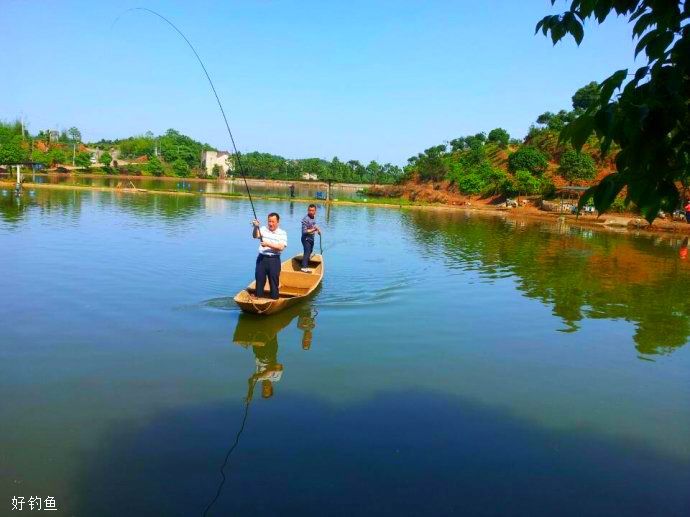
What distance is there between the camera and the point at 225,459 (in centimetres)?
475

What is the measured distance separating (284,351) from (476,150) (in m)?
60.3

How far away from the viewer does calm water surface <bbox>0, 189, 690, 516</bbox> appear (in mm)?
4410

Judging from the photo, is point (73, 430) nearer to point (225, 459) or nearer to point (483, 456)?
point (225, 459)

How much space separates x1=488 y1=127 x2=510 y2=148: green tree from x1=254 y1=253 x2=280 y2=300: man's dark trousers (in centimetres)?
6369

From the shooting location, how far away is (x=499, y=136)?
70688 mm

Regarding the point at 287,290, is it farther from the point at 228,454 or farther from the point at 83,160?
the point at 83,160

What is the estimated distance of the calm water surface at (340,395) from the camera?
4.41m

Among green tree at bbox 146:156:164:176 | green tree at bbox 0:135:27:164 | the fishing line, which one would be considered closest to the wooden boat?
the fishing line

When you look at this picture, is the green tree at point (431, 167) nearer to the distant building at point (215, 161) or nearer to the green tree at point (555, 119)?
the green tree at point (555, 119)

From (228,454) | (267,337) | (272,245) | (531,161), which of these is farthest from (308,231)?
(531,161)

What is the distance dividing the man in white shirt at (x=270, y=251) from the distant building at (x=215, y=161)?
3870 inches

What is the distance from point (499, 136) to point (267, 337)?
2687 inches

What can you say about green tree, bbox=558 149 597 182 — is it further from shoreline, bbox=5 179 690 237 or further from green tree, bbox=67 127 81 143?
green tree, bbox=67 127 81 143
